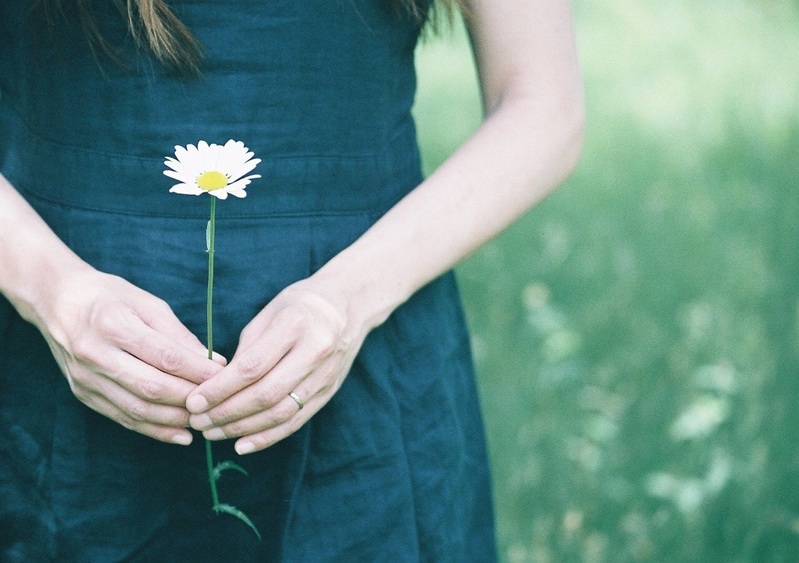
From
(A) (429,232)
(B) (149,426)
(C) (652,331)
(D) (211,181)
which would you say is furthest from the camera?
(C) (652,331)

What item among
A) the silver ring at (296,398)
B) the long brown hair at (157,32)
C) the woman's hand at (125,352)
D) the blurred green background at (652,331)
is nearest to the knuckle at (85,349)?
the woman's hand at (125,352)

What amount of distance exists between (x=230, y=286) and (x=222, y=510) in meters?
0.27

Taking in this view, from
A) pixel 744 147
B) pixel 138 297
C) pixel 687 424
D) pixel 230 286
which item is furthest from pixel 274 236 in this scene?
pixel 744 147

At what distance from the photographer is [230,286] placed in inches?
50.5

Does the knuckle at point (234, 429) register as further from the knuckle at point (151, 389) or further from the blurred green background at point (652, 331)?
the blurred green background at point (652, 331)

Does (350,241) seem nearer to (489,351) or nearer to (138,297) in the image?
(138,297)

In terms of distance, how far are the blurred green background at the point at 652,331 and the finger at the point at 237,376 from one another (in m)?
0.58

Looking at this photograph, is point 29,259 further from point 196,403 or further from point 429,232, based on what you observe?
point 429,232

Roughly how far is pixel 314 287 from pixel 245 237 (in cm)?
15

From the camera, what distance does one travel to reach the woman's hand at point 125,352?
1127mm

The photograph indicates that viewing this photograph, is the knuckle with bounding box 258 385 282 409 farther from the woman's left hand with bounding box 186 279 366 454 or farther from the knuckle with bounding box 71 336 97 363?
the knuckle with bounding box 71 336 97 363

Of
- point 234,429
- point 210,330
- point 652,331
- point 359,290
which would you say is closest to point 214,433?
point 234,429

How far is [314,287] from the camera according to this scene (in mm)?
1200

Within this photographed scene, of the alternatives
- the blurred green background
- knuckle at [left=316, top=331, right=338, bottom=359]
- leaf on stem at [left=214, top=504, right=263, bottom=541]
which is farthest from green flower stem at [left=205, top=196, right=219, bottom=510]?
the blurred green background
